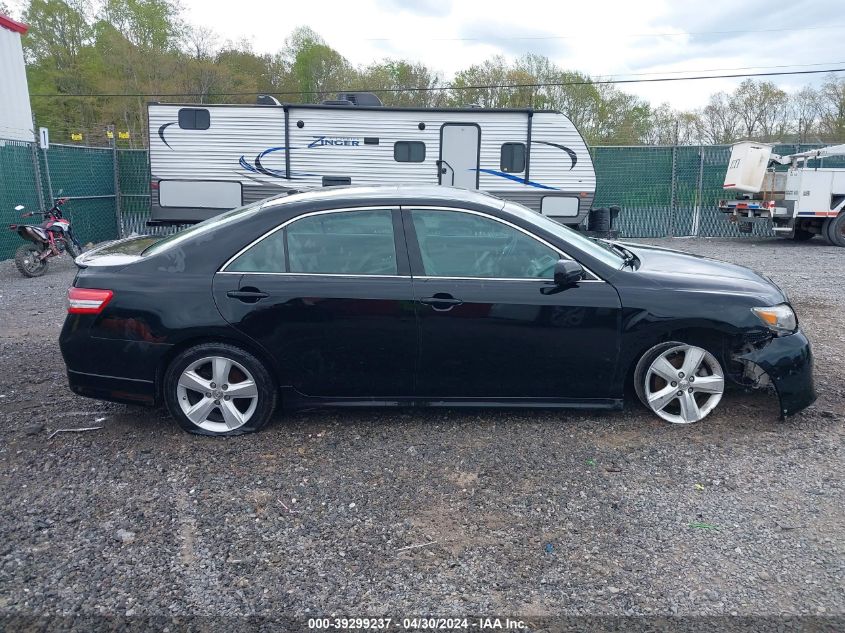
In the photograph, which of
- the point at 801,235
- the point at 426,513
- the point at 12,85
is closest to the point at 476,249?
the point at 426,513

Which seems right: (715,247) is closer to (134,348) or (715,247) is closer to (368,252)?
(368,252)

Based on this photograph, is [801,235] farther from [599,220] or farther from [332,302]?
[332,302]

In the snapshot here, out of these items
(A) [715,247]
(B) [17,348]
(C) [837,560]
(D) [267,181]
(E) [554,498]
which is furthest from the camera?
(A) [715,247]

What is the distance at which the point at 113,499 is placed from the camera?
12.0 feet

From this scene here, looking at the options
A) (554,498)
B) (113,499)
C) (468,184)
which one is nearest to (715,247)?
(468,184)

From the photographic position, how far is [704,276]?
A: 15.0ft

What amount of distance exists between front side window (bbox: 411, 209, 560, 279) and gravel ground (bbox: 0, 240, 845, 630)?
1.04 meters

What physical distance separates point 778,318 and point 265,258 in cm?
331

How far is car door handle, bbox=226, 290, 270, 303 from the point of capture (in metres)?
4.25

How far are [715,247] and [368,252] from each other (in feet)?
43.5

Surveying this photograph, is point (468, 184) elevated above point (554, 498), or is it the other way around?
point (468, 184)

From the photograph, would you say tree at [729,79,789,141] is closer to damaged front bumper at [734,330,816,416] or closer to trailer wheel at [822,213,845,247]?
trailer wheel at [822,213,845,247]

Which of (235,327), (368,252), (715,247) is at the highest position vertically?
(368,252)

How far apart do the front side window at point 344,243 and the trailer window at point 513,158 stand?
30.1 ft
